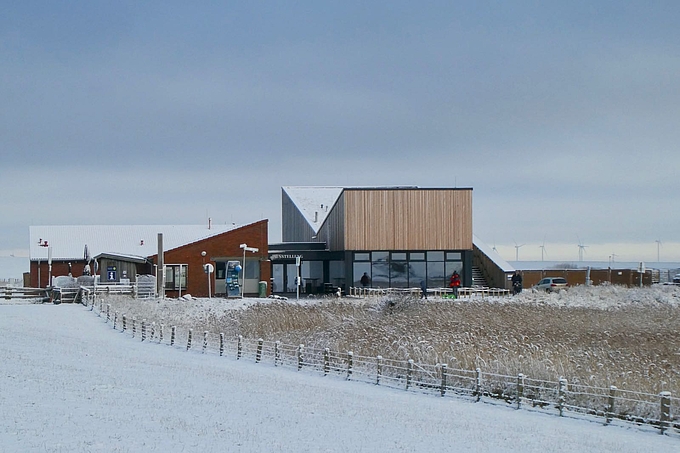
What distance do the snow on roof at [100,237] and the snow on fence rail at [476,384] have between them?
148 ft

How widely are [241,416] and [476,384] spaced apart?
6529mm

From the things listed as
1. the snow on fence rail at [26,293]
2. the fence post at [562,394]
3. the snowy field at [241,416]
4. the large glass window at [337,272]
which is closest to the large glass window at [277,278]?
the large glass window at [337,272]

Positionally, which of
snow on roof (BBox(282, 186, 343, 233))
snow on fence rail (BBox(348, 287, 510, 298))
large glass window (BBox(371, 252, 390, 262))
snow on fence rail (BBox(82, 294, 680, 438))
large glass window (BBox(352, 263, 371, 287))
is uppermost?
snow on roof (BBox(282, 186, 343, 233))

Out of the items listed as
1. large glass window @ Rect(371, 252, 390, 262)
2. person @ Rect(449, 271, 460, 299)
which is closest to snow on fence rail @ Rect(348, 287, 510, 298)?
person @ Rect(449, 271, 460, 299)

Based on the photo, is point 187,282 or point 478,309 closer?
point 478,309

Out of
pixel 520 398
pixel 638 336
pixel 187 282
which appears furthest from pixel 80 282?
pixel 520 398

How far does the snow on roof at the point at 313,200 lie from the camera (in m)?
73.1

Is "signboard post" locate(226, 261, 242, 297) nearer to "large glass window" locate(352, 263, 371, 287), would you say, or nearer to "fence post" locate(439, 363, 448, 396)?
"large glass window" locate(352, 263, 371, 287)

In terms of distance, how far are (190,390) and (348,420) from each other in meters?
4.69

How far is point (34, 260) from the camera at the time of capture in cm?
7356

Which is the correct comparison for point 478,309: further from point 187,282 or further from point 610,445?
point 610,445

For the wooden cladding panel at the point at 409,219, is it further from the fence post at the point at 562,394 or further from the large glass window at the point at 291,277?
the fence post at the point at 562,394

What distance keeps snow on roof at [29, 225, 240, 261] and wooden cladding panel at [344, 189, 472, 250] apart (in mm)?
22726

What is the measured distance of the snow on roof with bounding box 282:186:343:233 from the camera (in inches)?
2876
